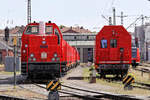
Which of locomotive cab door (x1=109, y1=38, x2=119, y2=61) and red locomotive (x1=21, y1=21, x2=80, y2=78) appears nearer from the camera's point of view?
red locomotive (x1=21, y1=21, x2=80, y2=78)

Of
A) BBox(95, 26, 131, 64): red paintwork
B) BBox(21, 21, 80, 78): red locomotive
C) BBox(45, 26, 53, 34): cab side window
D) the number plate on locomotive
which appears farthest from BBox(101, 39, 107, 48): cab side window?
the number plate on locomotive

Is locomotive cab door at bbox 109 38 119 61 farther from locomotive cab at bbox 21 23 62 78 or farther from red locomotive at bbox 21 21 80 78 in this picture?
locomotive cab at bbox 21 23 62 78

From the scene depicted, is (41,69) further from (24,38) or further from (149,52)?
(149,52)

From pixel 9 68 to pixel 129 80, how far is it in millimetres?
23823

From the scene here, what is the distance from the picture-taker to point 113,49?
71.2 ft

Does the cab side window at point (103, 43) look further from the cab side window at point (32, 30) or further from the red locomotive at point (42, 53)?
the cab side window at point (32, 30)

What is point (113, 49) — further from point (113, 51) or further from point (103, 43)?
point (103, 43)

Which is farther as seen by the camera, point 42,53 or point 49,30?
point 49,30

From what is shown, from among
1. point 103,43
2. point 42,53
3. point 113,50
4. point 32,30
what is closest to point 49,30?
point 32,30

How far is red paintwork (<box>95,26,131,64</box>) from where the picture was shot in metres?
21.4

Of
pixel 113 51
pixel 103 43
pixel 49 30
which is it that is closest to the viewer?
pixel 49 30

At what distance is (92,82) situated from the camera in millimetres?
19312

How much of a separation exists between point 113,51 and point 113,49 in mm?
146

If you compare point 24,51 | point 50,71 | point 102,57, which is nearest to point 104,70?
point 102,57
